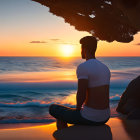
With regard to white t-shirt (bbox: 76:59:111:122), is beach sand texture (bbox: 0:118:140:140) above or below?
below

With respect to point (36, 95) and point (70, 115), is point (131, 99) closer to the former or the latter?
point (70, 115)

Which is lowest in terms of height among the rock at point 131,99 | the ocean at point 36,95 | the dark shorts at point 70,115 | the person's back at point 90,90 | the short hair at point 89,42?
the ocean at point 36,95

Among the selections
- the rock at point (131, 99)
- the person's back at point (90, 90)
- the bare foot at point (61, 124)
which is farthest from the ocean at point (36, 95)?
the person's back at point (90, 90)

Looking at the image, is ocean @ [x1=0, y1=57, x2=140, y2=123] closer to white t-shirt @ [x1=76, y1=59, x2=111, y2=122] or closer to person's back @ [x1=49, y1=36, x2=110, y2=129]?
person's back @ [x1=49, y1=36, x2=110, y2=129]

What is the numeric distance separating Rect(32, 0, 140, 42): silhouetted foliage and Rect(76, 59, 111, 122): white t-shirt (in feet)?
9.28

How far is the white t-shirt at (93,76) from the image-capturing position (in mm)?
3387

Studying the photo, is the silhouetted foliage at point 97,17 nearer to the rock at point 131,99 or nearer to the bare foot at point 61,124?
the rock at point 131,99

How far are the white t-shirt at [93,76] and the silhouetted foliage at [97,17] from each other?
9.28ft

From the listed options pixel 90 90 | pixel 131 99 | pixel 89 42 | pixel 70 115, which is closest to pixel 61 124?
pixel 70 115

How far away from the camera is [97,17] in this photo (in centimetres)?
646

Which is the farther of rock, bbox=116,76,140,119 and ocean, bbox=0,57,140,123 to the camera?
ocean, bbox=0,57,140,123

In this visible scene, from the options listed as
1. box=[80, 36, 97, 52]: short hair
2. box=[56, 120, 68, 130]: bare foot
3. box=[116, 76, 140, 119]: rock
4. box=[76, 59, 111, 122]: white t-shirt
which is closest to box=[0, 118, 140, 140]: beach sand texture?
box=[56, 120, 68, 130]: bare foot

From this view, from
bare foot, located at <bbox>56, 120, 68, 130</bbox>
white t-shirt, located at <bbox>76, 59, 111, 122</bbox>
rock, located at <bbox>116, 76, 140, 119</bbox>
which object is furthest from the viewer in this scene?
rock, located at <bbox>116, 76, 140, 119</bbox>

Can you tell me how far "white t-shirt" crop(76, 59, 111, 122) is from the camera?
3387mm
